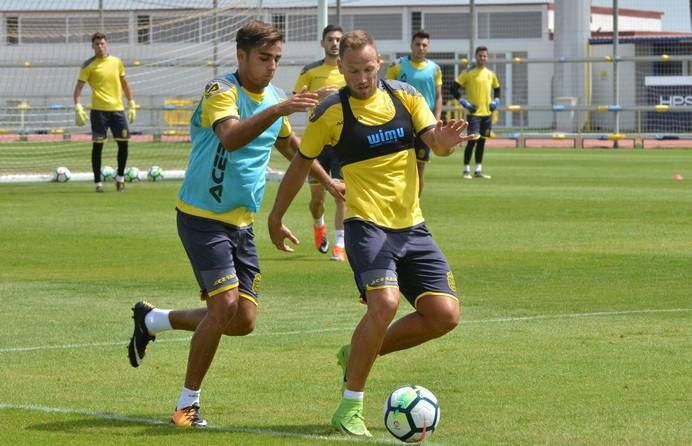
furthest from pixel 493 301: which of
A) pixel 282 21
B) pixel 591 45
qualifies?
pixel 591 45

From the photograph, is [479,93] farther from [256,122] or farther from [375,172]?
[256,122]

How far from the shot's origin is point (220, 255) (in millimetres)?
7391

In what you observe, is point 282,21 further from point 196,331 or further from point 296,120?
point 196,331

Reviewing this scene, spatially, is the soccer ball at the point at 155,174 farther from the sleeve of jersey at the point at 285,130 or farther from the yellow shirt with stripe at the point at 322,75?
the sleeve of jersey at the point at 285,130

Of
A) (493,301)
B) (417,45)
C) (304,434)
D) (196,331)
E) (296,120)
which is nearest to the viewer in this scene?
(304,434)

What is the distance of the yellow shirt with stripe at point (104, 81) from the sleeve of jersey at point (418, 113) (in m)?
15.8

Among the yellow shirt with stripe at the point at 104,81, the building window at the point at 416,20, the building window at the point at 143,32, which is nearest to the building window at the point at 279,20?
the building window at the point at 143,32

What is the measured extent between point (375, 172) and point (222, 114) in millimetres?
851

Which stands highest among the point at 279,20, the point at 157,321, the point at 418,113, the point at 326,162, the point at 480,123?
the point at 279,20

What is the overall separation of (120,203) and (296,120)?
2066 centimetres

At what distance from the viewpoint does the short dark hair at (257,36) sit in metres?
7.35

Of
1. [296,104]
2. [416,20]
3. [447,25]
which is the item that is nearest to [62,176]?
[296,104]

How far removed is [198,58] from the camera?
33.0 metres

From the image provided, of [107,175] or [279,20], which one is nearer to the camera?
[107,175]
